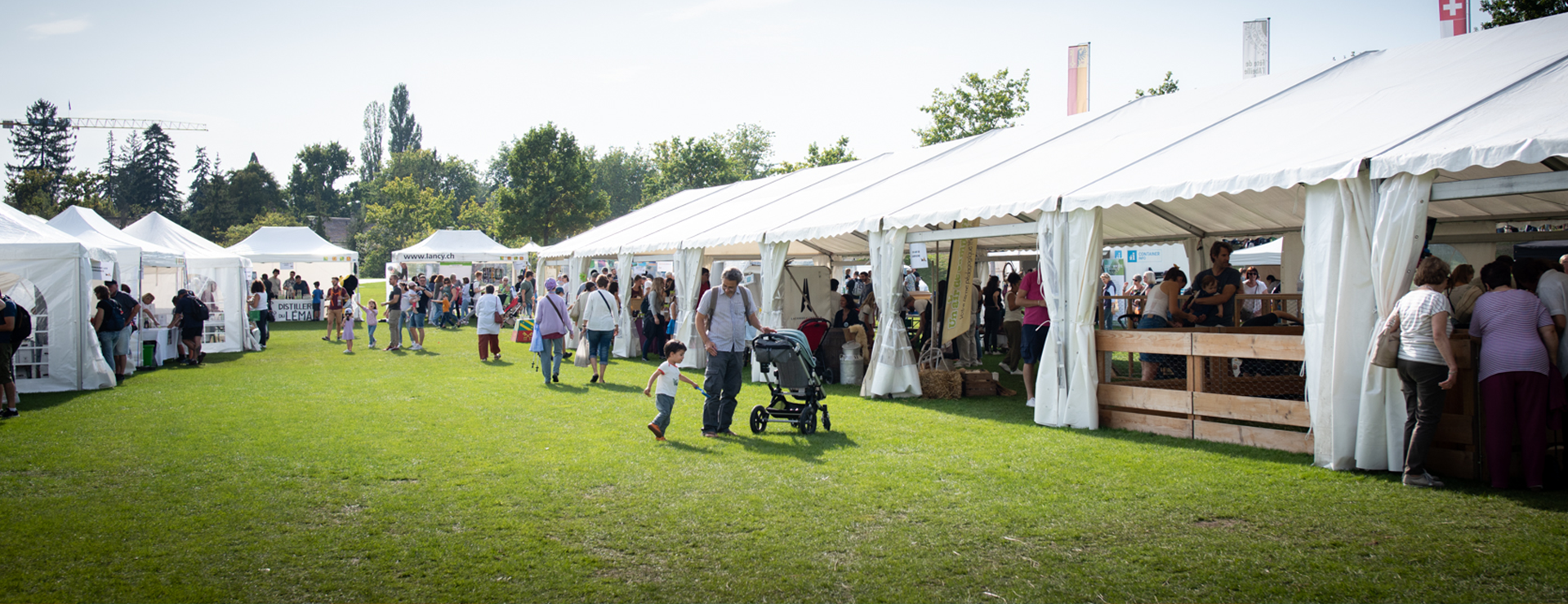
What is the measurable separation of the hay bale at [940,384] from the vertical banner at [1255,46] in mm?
6871

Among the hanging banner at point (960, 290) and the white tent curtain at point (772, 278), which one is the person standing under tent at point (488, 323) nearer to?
the white tent curtain at point (772, 278)

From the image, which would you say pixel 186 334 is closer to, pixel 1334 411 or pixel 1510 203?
pixel 1334 411

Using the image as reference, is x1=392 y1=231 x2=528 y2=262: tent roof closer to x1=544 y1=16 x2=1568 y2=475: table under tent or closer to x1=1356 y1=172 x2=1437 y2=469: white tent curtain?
x1=544 y1=16 x2=1568 y2=475: table under tent

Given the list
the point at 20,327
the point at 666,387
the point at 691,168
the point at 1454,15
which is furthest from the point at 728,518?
the point at 691,168

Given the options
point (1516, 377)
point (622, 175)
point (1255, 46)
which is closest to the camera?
point (1516, 377)

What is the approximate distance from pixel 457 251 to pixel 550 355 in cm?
2199

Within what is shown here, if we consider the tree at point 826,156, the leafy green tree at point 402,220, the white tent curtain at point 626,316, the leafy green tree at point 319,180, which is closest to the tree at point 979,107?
the tree at point 826,156

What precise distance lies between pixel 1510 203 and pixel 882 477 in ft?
28.4

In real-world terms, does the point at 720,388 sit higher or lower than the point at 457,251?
lower

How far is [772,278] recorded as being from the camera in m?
12.2

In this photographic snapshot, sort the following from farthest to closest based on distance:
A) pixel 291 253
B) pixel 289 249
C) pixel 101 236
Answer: pixel 289 249 → pixel 291 253 → pixel 101 236

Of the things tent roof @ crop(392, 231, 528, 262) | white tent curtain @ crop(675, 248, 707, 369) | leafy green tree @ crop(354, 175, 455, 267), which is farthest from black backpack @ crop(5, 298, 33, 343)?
leafy green tree @ crop(354, 175, 455, 267)

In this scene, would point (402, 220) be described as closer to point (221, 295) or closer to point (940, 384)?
point (221, 295)

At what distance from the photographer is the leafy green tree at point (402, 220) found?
2398 inches
